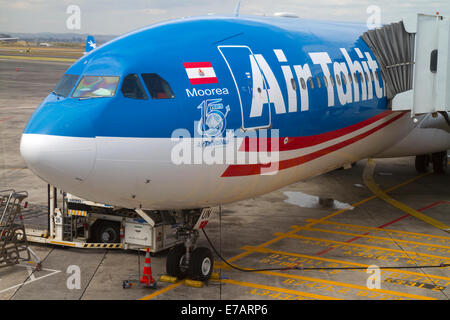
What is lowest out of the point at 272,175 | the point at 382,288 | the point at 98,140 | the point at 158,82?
the point at 382,288

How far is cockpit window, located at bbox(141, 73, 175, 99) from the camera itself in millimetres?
11273

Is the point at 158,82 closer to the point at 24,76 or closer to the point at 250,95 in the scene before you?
the point at 250,95

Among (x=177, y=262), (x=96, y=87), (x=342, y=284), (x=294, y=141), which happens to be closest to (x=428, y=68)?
(x=294, y=141)

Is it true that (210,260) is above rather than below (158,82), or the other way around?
below

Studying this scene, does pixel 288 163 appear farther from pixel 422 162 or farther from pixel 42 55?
pixel 42 55

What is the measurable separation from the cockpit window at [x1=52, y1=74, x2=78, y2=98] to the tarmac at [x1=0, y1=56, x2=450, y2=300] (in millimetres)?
4194

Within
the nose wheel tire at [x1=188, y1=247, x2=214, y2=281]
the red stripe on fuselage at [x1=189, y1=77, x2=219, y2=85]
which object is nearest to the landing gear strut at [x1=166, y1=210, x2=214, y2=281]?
the nose wheel tire at [x1=188, y1=247, x2=214, y2=281]

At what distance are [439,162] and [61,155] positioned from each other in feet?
64.1

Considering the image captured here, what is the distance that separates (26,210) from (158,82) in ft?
30.5

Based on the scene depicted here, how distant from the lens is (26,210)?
1894 cm

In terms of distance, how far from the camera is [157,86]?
11336 mm

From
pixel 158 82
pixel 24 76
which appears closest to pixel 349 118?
pixel 158 82

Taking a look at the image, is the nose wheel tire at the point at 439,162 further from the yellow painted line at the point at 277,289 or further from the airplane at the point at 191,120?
the yellow painted line at the point at 277,289

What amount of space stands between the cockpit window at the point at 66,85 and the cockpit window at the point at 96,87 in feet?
0.65
